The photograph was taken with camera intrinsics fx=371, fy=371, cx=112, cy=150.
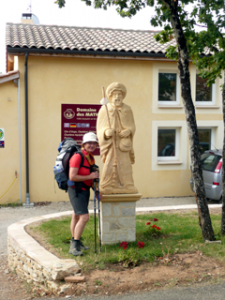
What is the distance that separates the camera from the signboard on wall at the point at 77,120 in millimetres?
11492

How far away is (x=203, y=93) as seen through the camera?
42.8 feet

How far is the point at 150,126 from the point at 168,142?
987mm

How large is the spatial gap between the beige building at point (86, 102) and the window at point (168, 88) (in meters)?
0.03

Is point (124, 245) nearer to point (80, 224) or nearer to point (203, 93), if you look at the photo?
point (80, 224)

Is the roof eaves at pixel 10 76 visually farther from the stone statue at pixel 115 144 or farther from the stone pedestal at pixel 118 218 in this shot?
the stone pedestal at pixel 118 218

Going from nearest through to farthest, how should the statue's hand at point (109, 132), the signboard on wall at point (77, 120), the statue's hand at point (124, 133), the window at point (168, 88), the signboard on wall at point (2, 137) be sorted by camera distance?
the statue's hand at point (109, 132) < the statue's hand at point (124, 133) < the signboard on wall at point (2, 137) < the signboard on wall at point (77, 120) < the window at point (168, 88)

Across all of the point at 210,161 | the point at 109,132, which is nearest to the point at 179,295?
the point at 109,132

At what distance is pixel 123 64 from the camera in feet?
39.1

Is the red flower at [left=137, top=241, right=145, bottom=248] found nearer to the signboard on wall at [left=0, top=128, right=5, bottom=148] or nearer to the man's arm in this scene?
the man's arm

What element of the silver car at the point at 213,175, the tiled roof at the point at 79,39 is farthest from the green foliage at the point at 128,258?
the tiled roof at the point at 79,39

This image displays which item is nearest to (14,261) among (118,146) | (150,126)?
(118,146)

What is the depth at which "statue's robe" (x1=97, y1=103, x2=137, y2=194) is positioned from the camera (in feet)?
19.1

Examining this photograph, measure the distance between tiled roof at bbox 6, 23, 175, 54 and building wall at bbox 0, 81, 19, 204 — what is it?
4.57 ft

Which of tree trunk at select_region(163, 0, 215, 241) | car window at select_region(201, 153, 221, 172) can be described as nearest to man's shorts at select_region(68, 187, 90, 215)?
tree trunk at select_region(163, 0, 215, 241)
